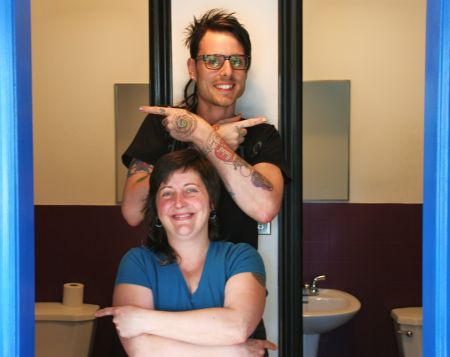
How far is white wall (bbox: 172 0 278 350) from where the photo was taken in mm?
1976

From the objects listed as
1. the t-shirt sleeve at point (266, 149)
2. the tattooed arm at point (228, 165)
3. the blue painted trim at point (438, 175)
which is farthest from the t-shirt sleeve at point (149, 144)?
the blue painted trim at point (438, 175)

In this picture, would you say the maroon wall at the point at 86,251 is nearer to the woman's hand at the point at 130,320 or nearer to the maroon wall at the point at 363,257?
the maroon wall at the point at 363,257

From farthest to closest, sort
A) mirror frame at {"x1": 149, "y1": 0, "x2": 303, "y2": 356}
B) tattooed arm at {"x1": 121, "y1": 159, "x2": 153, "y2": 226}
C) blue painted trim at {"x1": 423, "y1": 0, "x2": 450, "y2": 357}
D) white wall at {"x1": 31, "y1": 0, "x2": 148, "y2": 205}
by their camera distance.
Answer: white wall at {"x1": 31, "y1": 0, "x2": 148, "y2": 205} < mirror frame at {"x1": 149, "y1": 0, "x2": 303, "y2": 356} < tattooed arm at {"x1": 121, "y1": 159, "x2": 153, "y2": 226} < blue painted trim at {"x1": 423, "y1": 0, "x2": 450, "y2": 357}

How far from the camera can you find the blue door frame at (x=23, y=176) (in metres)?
0.85

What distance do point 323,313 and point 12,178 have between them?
2217 mm

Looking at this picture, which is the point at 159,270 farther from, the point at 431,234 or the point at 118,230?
the point at 118,230

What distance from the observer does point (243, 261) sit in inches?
58.3

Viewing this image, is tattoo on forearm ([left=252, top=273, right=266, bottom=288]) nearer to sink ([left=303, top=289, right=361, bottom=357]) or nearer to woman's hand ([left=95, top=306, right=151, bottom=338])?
woman's hand ([left=95, top=306, right=151, bottom=338])

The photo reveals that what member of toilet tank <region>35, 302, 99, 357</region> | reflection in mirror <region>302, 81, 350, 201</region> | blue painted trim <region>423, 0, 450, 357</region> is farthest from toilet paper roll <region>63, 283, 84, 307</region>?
blue painted trim <region>423, 0, 450, 357</region>

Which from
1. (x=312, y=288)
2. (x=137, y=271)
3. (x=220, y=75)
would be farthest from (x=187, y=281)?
(x=312, y=288)

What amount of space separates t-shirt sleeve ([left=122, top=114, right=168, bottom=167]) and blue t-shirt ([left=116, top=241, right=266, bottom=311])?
0.32 m

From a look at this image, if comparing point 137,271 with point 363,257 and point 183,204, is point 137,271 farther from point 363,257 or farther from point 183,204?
point 363,257

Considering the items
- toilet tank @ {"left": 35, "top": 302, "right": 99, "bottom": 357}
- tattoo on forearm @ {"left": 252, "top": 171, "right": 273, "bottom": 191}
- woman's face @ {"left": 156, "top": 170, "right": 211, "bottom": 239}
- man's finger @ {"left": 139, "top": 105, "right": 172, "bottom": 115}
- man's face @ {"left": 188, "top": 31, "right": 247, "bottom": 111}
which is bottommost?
toilet tank @ {"left": 35, "top": 302, "right": 99, "bottom": 357}

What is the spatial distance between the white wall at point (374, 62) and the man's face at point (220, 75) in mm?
1446
